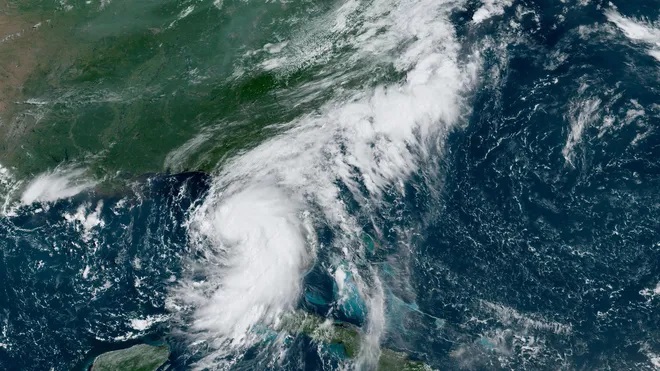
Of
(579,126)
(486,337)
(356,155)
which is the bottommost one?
(486,337)

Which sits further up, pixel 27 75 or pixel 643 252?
pixel 27 75

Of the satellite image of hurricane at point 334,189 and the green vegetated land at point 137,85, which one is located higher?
the green vegetated land at point 137,85

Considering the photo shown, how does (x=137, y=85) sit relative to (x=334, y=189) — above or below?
above

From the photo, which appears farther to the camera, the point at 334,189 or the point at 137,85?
the point at 137,85

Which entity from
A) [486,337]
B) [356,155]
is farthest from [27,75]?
[486,337]

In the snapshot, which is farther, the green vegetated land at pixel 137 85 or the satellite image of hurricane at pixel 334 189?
the green vegetated land at pixel 137 85

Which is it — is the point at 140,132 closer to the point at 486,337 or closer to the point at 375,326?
the point at 375,326

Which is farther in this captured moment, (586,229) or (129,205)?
(129,205)

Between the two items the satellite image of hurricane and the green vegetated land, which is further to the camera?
the green vegetated land
